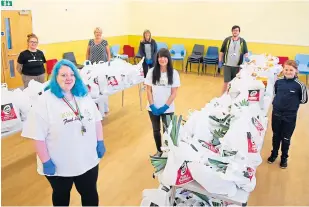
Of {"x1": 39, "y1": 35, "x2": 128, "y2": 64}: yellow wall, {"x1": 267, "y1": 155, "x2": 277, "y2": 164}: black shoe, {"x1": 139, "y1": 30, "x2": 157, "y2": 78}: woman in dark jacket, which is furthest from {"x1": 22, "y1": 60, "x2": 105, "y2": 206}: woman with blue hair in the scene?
{"x1": 39, "y1": 35, "x2": 128, "y2": 64}: yellow wall

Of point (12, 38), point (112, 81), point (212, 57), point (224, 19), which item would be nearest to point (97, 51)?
point (112, 81)

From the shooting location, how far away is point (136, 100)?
6008 mm

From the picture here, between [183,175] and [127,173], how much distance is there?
1503 millimetres

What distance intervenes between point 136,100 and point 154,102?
9.31 ft

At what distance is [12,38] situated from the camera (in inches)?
245

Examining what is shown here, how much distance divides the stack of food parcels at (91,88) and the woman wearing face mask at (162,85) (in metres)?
0.97

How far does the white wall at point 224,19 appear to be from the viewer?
7.55 m

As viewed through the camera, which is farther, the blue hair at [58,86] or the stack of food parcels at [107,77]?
the stack of food parcels at [107,77]

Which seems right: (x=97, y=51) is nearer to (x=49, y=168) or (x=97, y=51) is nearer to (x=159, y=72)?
(x=159, y=72)

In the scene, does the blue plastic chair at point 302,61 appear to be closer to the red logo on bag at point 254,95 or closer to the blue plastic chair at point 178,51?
the blue plastic chair at point 178,51

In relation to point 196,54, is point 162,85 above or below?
below

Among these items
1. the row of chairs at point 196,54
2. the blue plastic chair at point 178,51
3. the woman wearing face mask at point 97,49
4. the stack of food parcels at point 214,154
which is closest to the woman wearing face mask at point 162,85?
the stack of food parcels at point 214,154

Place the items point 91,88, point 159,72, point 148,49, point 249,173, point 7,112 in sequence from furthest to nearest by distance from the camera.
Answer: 1. point 148,49
2. point 91,88
3. point 159,72
4. point 7,112
5. point 249,173

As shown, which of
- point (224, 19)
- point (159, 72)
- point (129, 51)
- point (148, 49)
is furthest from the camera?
point (129, 51)
